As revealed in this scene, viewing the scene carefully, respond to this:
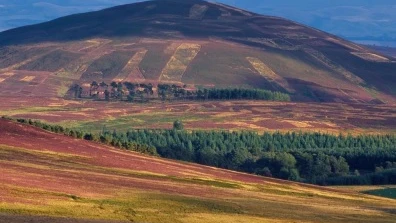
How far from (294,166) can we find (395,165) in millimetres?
10726

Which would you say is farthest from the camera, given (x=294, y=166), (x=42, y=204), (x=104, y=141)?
(x=294, y=166)

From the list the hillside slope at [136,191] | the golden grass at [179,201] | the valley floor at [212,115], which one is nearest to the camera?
the golden grass at [179,201]

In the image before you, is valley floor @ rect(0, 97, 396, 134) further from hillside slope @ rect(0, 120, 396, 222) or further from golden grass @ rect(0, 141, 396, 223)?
golden grass @ rect(0, 141, 396, 223)

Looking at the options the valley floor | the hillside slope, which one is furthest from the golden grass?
the valley floor

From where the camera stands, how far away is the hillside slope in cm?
5147

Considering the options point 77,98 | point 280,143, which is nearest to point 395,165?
point 280,143

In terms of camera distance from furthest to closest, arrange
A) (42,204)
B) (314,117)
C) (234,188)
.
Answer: (314,117), (234,188), (42,204)

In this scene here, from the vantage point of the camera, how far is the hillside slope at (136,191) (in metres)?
51.5

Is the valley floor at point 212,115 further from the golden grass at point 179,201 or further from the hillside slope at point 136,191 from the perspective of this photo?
the golden grass at point 179,201

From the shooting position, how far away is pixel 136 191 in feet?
196

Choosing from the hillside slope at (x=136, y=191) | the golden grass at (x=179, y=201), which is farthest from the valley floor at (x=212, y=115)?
the golden grass at (x=179, y=201)

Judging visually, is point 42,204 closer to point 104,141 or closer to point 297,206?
point 297,206

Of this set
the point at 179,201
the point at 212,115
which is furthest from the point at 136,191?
the point at 212,115

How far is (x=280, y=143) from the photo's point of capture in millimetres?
134625
